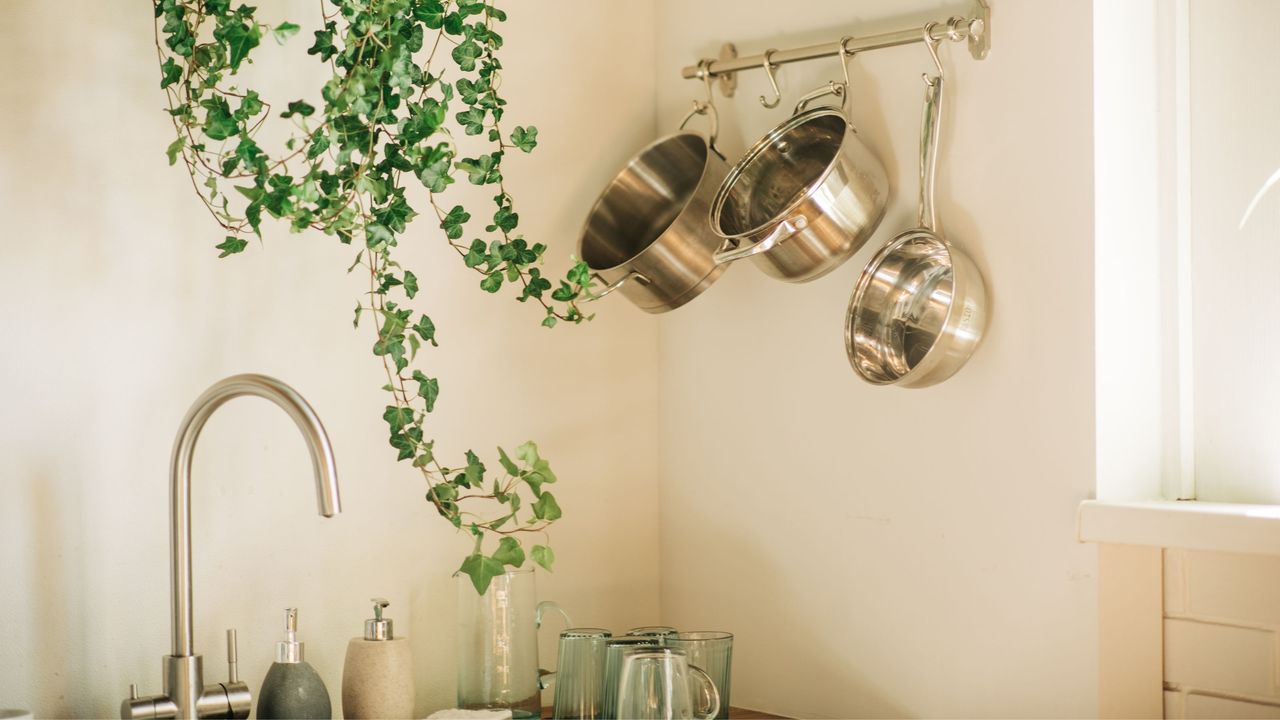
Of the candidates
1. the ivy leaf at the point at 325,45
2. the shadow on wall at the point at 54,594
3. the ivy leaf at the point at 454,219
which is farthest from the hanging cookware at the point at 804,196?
the shadow on wall at the point at 54,594

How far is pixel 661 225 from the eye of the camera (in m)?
1.77

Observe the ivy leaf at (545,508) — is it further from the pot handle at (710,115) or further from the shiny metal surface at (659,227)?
the pot handle at (710,115)

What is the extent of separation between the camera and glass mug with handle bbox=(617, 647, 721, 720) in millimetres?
1342

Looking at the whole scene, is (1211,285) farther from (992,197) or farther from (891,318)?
(891,318)

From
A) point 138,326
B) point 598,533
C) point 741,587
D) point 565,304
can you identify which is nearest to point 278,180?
point 138,326

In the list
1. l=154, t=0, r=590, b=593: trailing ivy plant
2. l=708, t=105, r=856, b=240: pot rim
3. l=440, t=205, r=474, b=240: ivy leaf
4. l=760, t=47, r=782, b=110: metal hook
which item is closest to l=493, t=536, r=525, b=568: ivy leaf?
l=154, t=0, r=590, b=593: trailing ivy plant

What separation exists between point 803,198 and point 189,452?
2.67ft

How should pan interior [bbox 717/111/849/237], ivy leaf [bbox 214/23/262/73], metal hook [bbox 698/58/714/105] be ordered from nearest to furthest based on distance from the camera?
1. ivy leaf [bbox 214/23/262/73]
2. pan interior [bbox 717/111/849/237]
3. metal hook [bbox 698/58/714/105]

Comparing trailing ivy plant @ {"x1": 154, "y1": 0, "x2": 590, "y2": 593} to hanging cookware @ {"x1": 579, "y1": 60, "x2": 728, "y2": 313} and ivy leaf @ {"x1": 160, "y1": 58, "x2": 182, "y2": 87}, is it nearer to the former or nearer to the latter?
ivy leaf @ {"x1": 160, "y1": 58, "x2": 182, "y2": 87}

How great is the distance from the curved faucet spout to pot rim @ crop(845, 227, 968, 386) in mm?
728

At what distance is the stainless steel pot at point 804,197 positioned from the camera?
1518mm

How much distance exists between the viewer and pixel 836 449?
5.51ft

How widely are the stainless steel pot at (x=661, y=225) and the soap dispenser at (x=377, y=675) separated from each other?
0.57 metres

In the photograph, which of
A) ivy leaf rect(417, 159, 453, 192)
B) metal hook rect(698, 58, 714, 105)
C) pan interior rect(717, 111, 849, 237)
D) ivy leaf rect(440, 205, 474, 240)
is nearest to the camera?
ivy leaf rect(417, 159, 453, 192)
